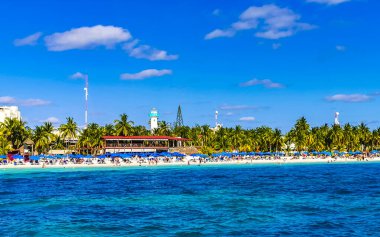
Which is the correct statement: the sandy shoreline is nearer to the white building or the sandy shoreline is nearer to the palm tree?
the palm tree

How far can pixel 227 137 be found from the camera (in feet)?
446

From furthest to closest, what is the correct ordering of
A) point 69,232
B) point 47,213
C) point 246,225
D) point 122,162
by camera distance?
point 122,162 < point 47,213 < point 246,225 < point 69,232

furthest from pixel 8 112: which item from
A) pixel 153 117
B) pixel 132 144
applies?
pixel 132 144

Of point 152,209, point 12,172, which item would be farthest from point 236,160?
point 152,209

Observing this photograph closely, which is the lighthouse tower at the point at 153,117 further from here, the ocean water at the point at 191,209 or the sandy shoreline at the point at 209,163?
the ocean water at the point at 191,209

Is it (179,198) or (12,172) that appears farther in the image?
(12,172)

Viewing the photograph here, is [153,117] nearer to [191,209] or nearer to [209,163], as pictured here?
[209,163]

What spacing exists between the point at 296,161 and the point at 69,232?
91.2 meters

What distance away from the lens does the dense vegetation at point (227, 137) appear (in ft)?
387

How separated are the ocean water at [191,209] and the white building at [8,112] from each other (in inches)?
4707

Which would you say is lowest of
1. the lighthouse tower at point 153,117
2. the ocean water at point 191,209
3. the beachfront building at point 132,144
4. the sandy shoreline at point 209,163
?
the ocean water at point 191,209

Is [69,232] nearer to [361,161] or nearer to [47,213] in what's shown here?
[47,213]

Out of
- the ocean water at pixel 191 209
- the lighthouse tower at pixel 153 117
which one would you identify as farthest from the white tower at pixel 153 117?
the ocean water at pixel 191 209

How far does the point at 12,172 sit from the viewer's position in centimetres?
8331
